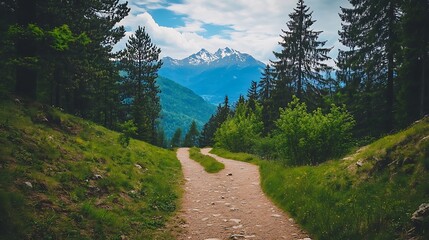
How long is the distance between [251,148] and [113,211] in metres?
28.0

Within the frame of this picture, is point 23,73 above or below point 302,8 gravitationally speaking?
below

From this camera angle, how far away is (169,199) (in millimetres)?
12156

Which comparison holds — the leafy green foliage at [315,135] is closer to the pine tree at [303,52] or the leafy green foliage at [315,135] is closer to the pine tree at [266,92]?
the pine tree at [303,52]

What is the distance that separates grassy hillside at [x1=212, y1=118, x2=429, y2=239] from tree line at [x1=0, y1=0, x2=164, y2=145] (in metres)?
11.8

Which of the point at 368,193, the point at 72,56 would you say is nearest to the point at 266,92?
the point at 72,56

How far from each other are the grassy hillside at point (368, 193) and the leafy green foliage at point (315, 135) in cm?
332

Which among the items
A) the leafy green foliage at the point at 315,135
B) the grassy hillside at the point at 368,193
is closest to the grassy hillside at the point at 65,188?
the grassy hillside at the point at 368,193

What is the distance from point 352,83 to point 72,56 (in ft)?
87.8

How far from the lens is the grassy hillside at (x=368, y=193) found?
660cm

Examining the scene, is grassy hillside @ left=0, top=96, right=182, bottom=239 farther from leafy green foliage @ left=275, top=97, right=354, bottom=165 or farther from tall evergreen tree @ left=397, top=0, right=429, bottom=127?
tall evergreen tree @ left=397, top=0, right=429, bottom=127

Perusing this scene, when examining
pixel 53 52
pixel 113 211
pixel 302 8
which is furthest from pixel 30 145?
pixel 302 8

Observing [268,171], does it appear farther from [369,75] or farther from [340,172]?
[369,75]

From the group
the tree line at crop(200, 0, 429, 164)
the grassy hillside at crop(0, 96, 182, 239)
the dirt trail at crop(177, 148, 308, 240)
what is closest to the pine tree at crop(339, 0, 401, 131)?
the tree line at crop(200, 0, 429, 164)

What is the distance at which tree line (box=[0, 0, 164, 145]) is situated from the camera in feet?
46.0
